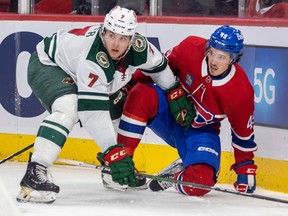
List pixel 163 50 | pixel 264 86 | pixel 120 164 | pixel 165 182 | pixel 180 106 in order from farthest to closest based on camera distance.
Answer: pixel 163 50
pixel 264 86
pixel 165 182
pixel 180 106
pixel 120 164

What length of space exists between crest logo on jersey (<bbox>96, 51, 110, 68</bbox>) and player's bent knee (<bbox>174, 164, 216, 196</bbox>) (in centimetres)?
72

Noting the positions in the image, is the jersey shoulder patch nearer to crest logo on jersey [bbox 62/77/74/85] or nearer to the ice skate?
crest logo on jersey [bbox 62/77/74/85]

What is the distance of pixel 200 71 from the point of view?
5445mm

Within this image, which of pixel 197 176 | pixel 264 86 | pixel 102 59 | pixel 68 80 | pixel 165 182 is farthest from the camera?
pixel 264 86

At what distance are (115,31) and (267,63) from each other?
1.10m

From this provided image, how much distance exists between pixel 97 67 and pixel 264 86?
1188 millimetres

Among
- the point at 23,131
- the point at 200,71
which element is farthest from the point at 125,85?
the point at 23,131

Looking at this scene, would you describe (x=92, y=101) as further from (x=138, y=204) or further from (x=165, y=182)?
(x=165, y=182)

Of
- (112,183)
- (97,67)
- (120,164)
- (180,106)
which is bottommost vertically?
(112,183)

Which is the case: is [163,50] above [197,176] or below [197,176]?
above

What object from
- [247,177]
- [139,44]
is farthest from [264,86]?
[139,44]

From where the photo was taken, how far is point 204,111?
17.9 ft

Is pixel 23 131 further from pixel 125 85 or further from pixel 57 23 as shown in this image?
pixel 125 85

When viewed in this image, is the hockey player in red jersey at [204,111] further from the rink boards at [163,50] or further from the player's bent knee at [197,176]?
the rink boards at [163,50]
